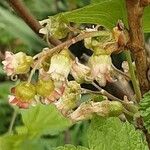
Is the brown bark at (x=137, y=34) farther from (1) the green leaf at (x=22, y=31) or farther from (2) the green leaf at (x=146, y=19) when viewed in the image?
(1) the green leaf at (x=22, y=31)

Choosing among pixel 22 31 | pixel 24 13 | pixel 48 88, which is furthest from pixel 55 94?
pixel 22 31

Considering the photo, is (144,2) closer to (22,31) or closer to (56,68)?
(56,68)

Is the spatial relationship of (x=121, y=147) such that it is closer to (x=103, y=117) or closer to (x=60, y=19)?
(x=103, y=117)

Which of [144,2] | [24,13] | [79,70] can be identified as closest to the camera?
[144,2]

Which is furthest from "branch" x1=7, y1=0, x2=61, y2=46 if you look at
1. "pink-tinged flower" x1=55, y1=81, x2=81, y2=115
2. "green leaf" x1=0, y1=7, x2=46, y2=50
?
"green leaf" x1=0, y1=7, x2=46, y2=50

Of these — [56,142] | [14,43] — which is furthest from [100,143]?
[14,43]

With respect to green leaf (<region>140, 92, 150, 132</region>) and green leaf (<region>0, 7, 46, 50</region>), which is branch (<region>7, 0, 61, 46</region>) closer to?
green leaf (<region>140, 92, 150, 132</region>)
